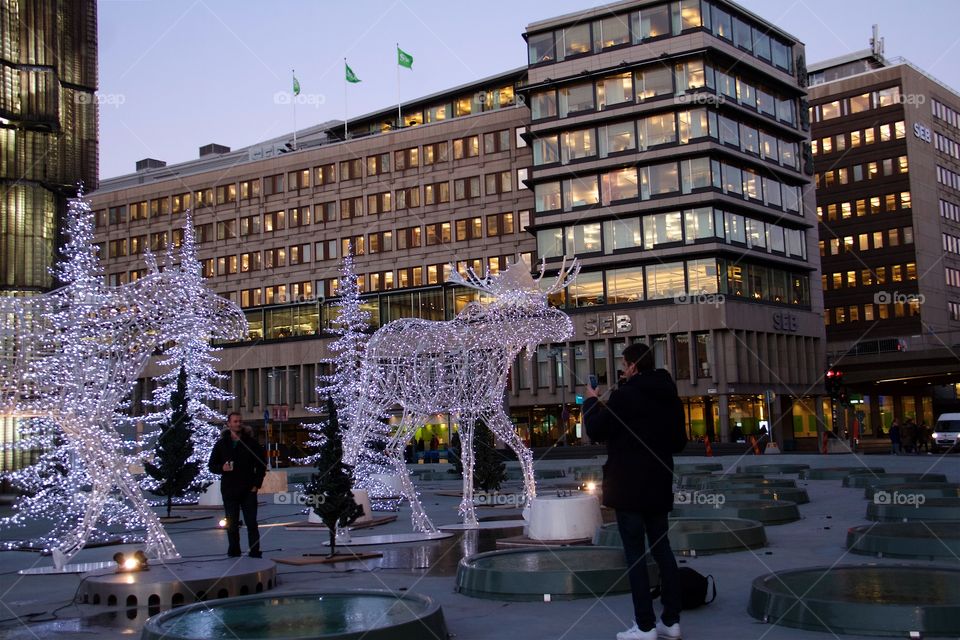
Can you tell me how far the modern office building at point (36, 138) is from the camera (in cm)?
3244

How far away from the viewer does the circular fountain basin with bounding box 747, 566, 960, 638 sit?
750cm

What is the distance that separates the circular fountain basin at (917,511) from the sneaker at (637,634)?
9.71 meters

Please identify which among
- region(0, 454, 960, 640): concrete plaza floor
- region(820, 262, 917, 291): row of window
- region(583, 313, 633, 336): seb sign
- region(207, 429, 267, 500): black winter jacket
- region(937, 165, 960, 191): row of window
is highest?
region(937, 165, 960, 191): row of window

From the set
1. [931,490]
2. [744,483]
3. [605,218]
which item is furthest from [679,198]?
[931,490]

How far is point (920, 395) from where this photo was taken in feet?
305

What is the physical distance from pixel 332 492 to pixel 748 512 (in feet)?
23.5

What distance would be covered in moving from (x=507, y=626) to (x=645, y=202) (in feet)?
191

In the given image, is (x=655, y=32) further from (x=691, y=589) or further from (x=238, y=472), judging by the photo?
(x=691, y=589)

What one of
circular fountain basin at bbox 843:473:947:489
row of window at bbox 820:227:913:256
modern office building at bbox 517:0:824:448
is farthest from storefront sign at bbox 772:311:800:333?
circular fountain basin at bbox 843:473:947:489

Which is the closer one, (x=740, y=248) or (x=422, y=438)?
(x=740, y=248)

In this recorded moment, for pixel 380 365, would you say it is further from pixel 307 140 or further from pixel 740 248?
pixel 307 140

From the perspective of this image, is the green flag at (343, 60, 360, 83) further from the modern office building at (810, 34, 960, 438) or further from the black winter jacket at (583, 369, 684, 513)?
the black winter jacket at (583, 369, 684, 513)

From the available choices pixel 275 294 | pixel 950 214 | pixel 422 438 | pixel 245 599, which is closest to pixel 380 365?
pixel 245 599

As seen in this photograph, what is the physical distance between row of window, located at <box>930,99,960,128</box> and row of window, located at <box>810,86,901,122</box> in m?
5.02
